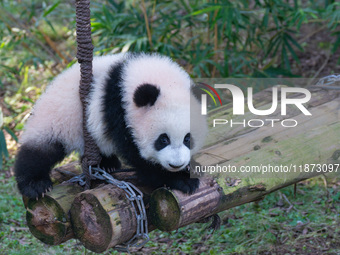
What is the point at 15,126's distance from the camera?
5.55m

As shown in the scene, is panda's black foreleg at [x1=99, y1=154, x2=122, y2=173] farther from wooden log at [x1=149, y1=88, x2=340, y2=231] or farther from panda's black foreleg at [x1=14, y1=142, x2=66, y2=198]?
wooden log at [x1=149, y1=88, x2=340, y2=231]

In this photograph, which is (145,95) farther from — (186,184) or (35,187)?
(35,187)

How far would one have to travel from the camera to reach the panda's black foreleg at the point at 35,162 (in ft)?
7.70

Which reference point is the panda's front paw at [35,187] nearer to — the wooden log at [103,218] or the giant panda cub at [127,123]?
the giant panda cub at [127,123]

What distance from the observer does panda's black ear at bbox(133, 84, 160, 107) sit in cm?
222

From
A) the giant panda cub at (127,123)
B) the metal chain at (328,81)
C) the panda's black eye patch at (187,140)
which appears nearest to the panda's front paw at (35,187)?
the giant panda cub at (127,123)

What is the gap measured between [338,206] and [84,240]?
102 inches

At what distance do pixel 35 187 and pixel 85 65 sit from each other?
2.27 ft

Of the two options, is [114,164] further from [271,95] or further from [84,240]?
[271,95]

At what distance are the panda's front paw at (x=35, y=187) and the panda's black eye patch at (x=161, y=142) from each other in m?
0.61

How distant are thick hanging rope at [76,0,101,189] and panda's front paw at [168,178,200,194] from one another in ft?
1.61

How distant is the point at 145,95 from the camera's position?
222 centimetres

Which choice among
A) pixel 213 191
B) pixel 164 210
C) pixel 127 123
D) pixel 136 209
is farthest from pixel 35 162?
pixel 213 191

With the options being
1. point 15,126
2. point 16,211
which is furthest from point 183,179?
point 15,126
